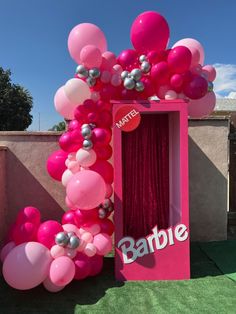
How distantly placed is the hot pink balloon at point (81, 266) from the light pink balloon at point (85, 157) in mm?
930

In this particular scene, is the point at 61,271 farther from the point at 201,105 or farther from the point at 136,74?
the point at 201,105

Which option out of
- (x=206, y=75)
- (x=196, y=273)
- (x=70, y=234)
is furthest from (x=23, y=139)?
(x=196, y=273)

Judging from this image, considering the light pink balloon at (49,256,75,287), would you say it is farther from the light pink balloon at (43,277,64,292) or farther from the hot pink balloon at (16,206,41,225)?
the hot pink balloon at (16,206,41,225)

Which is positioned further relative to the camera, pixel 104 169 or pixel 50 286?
pixel 104 169

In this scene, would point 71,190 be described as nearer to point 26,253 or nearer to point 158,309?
point 26,253

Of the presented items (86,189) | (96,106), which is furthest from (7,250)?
(96,106)

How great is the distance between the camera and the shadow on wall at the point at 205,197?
4.79 m

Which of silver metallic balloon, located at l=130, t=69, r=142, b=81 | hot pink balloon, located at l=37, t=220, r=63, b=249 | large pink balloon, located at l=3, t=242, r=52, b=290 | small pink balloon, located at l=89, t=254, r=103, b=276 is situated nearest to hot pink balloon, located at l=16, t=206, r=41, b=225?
hot pink balloon, located at l=37, t=220, r=63, b=249

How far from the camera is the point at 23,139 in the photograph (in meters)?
4.35

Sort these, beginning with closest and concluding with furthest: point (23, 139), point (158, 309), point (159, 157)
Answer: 1. point (158, 309)
2. point (159, 157)
3. point (23, 139)

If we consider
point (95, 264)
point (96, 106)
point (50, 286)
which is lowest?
point (50, 286)

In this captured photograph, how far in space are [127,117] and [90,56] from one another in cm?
73

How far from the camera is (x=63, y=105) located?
3611 millimetres

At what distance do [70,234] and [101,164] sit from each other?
0.82 metres
